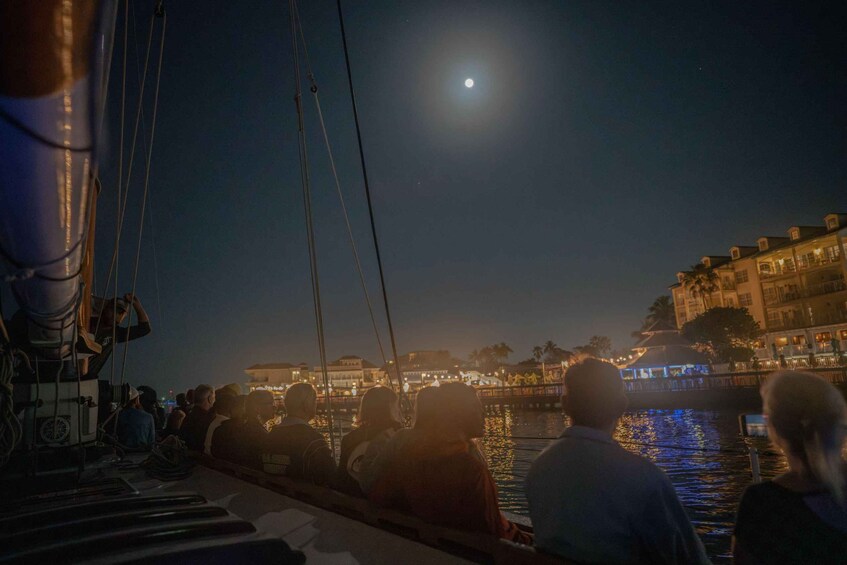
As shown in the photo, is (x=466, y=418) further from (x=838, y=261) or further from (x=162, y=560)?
(x=838, y=261)

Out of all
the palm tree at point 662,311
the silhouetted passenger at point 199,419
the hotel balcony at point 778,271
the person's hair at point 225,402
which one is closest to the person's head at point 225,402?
the person's hair at point 225,402

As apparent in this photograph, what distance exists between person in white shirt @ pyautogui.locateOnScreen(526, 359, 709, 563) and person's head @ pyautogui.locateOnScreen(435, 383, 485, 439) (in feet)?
2.00

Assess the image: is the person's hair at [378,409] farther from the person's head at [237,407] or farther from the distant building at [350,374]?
the distant building at [350,374]

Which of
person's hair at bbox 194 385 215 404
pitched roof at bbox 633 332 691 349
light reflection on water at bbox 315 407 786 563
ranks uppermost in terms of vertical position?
person's hair at bbox 194 385 215 404

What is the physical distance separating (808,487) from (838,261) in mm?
64072

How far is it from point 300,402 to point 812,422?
12.5 ft

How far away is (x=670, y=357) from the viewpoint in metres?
47.0

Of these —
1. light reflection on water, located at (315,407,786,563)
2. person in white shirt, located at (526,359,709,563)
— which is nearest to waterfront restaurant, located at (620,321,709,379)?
light reflection on water, located at (315,407,786,563)

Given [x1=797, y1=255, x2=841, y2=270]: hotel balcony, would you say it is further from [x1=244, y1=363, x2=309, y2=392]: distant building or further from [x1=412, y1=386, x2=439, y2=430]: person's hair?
[x1=244, y1=363, x2=309, y2=392]: distant building

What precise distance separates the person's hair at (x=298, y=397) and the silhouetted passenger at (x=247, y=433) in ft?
2.73

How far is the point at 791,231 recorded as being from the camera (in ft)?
181

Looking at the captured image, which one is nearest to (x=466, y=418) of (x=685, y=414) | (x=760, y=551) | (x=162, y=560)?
(x=760, y=551)

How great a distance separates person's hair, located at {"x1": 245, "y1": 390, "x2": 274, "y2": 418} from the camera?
5516mm

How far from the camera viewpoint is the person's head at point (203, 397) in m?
6.64
